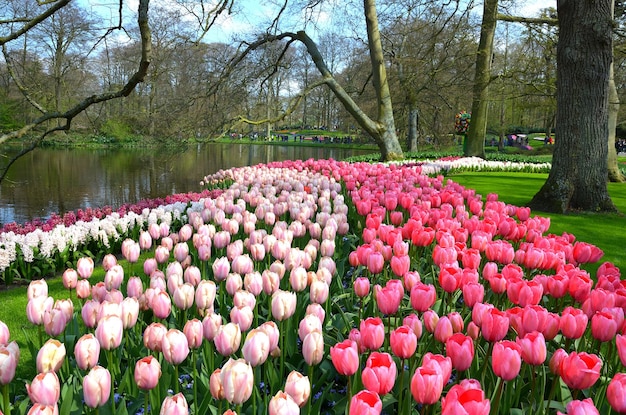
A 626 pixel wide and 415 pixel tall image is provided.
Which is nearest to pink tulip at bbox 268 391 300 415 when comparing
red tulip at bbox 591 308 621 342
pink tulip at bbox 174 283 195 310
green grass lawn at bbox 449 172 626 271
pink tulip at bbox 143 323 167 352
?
pink tulip at bbox 143 323 167 352

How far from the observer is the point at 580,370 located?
1438 mm

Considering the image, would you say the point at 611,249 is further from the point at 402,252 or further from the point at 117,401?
the point at 117,401

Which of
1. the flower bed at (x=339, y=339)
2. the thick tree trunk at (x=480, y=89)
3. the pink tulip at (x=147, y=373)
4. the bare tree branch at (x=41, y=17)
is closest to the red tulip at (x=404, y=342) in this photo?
the flower bed at (x=339, y=339)

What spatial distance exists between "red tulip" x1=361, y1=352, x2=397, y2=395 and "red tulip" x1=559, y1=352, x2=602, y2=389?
0.50 meters

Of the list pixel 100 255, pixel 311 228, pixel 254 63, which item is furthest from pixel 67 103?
pixel 311 228

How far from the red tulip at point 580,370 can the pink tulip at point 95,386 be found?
129 centimetres

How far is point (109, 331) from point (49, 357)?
0.22m

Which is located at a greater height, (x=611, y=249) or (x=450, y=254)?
(x=450, y=254)

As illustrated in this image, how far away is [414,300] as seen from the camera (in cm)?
199

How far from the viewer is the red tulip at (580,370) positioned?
1433 millimetres

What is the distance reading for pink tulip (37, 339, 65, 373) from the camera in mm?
1524

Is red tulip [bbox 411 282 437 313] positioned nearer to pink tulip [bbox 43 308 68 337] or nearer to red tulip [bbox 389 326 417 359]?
red tulip [bbox 389 326 417 359]

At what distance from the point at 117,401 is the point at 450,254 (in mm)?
1655

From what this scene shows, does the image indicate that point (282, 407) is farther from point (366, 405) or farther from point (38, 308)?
point (38, 308)
